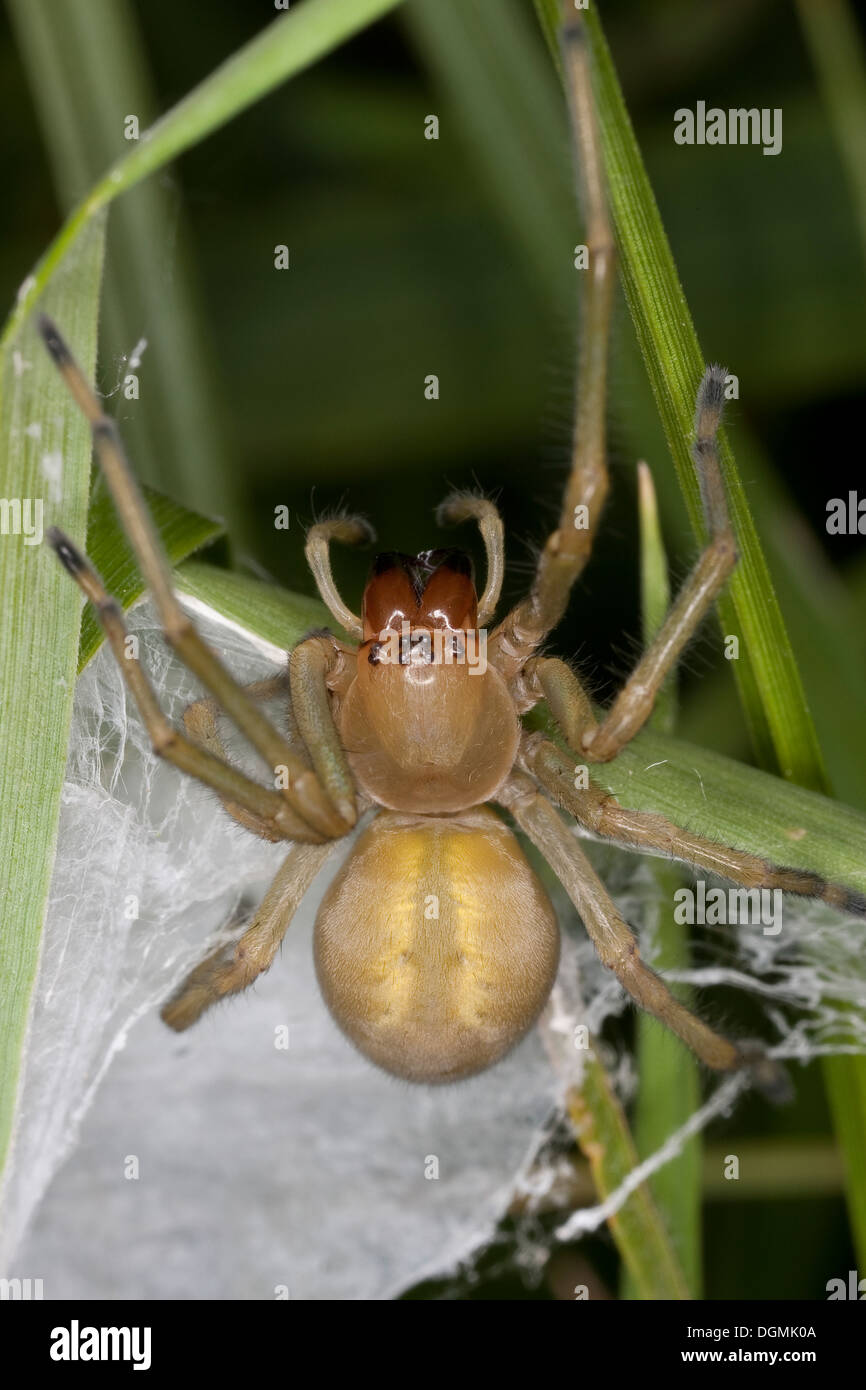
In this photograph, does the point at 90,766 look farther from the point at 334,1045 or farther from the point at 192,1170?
the point at 192,1170

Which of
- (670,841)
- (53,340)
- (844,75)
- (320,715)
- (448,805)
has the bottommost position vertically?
(670,841)

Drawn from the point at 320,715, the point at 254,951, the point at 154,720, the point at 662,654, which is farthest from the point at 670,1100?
the point at 154,720

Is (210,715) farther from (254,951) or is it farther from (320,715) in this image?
(254,951)

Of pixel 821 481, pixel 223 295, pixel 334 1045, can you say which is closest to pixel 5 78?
pixel 223 295

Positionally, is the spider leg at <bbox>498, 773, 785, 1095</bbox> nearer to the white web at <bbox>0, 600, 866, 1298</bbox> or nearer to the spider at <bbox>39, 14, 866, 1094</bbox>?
the spider at <bbox>39, 14, 866, 1094</bbox>

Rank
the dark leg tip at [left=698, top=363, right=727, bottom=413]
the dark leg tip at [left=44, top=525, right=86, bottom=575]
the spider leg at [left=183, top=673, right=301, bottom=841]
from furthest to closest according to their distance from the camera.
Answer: the spider leg at [left=183, top=673, right=301, bottom=841] → the dark leg tip at [left=698, top=363, right=727, bottom=413] → the dark leg tip at [left=44, top=525, right=86, bottom=575]

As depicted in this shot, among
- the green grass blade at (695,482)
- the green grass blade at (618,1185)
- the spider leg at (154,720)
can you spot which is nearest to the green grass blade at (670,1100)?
the green grass blade at (618,1185)

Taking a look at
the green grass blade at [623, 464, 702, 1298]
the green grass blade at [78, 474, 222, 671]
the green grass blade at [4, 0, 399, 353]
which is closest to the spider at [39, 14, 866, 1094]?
the green grass blade at [623, 464, 702, 1298]
